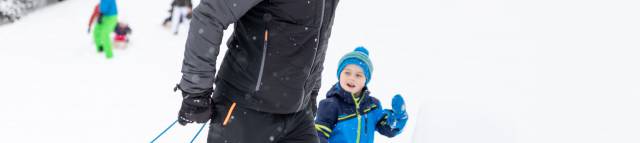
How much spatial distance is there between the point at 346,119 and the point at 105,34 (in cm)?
694

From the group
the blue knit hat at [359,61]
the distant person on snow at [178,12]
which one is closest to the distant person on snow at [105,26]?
the distant person on snow at [178,12]

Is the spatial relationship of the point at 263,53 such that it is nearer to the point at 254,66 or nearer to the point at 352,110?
the point at 254,66

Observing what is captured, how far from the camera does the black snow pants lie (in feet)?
9.19

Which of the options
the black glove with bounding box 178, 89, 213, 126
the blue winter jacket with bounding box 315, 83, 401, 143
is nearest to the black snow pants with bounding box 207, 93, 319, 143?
the black glove with bounding box 178, 89, 213, 126

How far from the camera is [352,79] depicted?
4.34 m

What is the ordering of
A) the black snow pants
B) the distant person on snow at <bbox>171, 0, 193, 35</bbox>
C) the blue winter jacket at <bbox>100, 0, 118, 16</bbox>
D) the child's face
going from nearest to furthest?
1. the black snow pants
2. the child's face
3. the blue winter jacket at <bbox>100, 0, 118, 16</bbox>
4. the distant person on snow at <bbox>171, 0, 193, 35</bbox>

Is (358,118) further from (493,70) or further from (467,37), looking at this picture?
(467,37)

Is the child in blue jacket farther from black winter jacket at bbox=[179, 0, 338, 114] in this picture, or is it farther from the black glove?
the black glove

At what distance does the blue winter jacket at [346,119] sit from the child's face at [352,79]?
5cm

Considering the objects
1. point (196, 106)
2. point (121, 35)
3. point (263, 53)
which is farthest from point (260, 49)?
point (121, 35)

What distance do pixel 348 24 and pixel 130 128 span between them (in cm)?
844

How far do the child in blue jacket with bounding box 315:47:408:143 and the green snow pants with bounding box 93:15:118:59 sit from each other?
6.75 m

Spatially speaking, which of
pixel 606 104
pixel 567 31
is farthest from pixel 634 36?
pixel 606 104

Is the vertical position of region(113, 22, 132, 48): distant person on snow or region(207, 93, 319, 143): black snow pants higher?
region(207, 93, 319, 143): black snow pants
